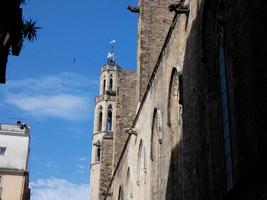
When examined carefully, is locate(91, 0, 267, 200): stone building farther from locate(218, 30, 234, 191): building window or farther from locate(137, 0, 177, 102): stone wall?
locate(137, 0, 177, 102): stone wall

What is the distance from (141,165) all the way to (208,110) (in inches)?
305

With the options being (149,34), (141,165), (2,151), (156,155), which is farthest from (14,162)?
(156,155)

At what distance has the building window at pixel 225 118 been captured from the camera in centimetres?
753

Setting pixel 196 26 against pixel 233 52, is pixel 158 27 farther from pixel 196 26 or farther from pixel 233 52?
pixel 233 52

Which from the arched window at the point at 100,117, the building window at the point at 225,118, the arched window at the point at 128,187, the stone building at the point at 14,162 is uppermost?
Result: the arched window at the point at 100,117

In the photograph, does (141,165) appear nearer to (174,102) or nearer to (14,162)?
(174,102)

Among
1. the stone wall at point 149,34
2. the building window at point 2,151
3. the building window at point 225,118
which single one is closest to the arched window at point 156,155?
the stone wall at point 149,34

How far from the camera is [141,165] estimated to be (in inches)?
620

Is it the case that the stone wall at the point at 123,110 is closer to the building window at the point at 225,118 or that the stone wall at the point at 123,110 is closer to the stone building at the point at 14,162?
the stone building at the point at 14,162

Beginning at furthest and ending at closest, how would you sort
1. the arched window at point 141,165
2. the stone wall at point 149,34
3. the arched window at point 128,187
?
the stone wall at point 149,34 → the arched window at point 128,187 → the arched window at point 141,165

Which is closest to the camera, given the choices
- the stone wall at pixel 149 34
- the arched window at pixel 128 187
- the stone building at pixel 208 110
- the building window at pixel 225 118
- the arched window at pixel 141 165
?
the stone building at pixel 208 110

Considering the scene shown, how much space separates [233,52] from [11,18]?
3510 mm

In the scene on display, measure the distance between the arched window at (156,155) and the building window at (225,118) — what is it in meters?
4.65

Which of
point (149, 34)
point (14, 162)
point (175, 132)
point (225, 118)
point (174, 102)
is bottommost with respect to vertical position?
point (225, 118)
